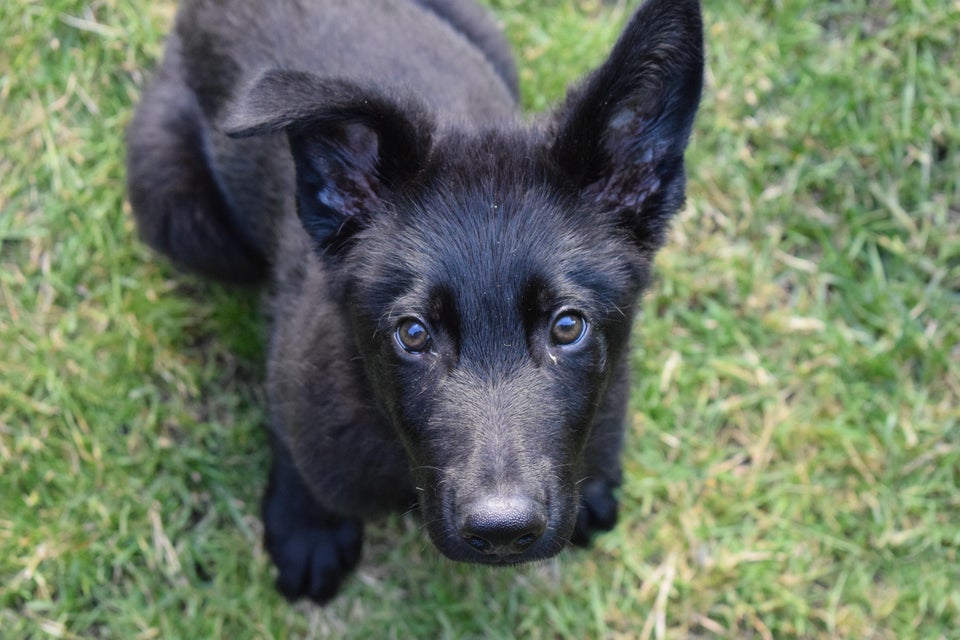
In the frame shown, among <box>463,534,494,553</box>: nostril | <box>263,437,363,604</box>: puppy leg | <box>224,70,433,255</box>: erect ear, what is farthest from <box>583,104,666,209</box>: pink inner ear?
<box>263,437,363,604</box>: puppy leg

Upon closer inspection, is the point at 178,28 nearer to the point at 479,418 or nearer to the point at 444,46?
the point at 444,46

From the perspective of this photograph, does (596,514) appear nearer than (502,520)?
No

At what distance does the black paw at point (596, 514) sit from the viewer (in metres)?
3.75

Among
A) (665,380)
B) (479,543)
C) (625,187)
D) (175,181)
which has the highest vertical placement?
(625,187)

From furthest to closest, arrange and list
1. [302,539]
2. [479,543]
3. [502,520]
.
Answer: [302,539] < [479,543] < [502,520]

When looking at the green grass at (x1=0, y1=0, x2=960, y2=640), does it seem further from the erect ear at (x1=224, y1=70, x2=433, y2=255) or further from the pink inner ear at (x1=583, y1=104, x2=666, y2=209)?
the pink inner ear at (x1=583, y1=104, x2=666, y2=209)

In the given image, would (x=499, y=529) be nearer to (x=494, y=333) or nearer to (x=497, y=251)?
(x=494, y=333)

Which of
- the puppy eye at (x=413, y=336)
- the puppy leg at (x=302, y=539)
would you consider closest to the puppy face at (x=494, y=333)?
the puppy eye at (x=413, y=336)

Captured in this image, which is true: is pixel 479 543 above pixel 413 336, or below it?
below

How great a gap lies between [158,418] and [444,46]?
1.78 meters

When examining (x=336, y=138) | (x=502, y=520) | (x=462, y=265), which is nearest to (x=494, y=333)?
(x=462, y=265)

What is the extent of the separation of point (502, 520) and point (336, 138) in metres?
1.06

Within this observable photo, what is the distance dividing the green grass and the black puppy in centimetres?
77

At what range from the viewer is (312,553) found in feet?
12.1
